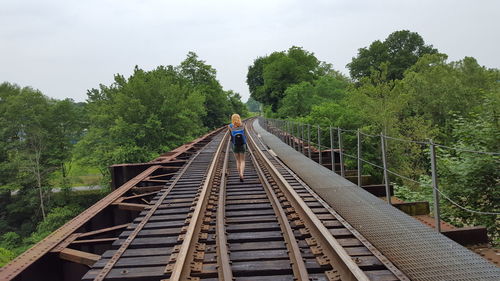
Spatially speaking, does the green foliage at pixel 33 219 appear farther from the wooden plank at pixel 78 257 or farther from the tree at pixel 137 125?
the wooden plank at pixel 78 257

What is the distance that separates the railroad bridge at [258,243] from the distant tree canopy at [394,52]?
64.4 m

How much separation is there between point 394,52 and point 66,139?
2319 inches

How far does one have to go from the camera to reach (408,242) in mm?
4242

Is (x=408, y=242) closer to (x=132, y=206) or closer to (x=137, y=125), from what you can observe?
(x=132, y=206)

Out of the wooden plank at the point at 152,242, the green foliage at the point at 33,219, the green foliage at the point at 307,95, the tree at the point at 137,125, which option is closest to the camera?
the wooden plank at the point at 152,242

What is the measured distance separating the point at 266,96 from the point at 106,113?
113 feet

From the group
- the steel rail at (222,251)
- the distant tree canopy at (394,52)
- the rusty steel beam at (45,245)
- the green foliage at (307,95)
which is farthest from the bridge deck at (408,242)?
the distant tree canopy at (394,52)

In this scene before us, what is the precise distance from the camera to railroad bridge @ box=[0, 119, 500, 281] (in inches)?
141

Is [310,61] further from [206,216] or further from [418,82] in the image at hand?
[206,216]

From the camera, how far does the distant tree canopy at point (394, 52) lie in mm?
65000

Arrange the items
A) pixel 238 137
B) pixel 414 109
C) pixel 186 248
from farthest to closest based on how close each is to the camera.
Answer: pixel 414 109
pixel 238 137
pixel 186 248

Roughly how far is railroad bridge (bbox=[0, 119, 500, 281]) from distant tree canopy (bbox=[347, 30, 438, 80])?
6442cm

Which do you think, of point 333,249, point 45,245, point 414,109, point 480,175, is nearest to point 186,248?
point 333,249

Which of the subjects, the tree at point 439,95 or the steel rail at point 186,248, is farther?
the tree at point 439,95
